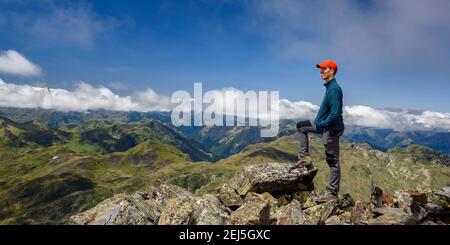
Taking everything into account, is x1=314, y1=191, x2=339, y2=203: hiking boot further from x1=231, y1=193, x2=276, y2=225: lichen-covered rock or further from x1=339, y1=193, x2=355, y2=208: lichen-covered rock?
x1=231, y1=193, x2=276, y2=225: lichen-covered rock

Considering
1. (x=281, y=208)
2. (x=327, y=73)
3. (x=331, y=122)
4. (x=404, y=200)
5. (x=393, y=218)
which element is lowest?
(x=281, y=208)

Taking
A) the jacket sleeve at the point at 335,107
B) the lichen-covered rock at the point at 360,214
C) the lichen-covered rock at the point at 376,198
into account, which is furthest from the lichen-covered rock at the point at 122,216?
the lichen-covered rock at the point at 376,198

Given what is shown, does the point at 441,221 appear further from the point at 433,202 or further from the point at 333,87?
the point at 333,87

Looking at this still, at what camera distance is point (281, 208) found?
2134cm

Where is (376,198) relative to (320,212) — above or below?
above

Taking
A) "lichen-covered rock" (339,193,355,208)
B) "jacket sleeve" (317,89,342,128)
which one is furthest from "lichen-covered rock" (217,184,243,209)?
"jacket sleeve" (317,89,342,128)

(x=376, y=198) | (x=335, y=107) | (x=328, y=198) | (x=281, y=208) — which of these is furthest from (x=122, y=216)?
(x=376, y=198)

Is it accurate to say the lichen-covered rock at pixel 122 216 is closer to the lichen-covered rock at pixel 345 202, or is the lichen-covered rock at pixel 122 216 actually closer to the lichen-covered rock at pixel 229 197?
the lichen-covered rock at pixel 229 197

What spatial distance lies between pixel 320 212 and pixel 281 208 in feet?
7.66

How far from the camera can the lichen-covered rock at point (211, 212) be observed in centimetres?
1844

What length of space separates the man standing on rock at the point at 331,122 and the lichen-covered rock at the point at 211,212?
573cm

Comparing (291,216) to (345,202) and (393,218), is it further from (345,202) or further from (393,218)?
(345,202)
